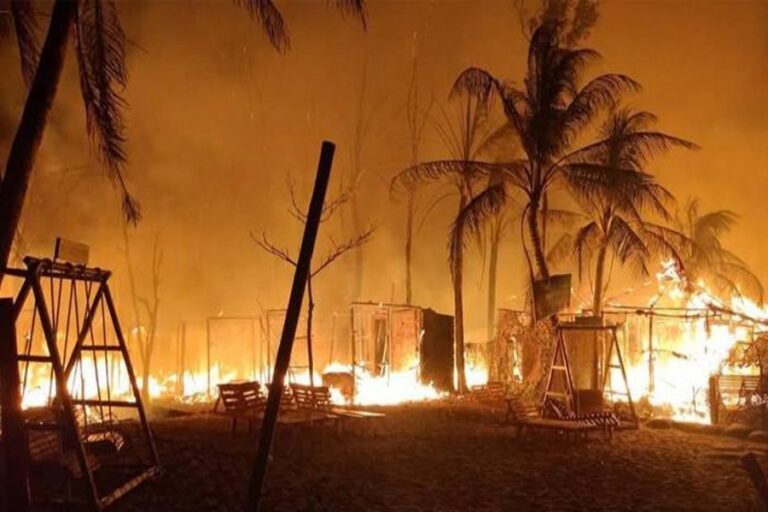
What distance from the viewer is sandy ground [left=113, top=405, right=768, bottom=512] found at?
30.0 ft

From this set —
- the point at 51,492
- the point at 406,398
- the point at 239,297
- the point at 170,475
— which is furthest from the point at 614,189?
the point at 239,297

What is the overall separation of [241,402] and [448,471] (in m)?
5.24

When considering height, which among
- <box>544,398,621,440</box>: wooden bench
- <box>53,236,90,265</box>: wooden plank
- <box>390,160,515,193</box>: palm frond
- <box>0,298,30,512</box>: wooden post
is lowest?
<box>544,398,621,440</box>: wooden bench

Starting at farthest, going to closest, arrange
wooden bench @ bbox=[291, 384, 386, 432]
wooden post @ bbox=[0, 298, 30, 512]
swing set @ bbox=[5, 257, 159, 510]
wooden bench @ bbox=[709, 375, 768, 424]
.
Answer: wooden bench @ bbox=[709, 375, 768, 424] → wooden bench @ bbox=[291, 384, 386, 432] → swing set @ bbox=[5, 257, 159, 510] → wooden post @ bbox=[0, 298, 30, 512]

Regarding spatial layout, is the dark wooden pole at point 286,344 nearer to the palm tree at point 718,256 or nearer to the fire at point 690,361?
the fire at point 690,361

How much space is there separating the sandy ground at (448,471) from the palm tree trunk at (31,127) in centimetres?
355

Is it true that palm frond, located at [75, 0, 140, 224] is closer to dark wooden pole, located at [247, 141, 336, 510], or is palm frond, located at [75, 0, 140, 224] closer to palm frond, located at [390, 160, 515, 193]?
dark wooden pole, located at [247, 141, 336, 510]

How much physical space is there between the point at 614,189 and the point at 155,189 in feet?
74.0

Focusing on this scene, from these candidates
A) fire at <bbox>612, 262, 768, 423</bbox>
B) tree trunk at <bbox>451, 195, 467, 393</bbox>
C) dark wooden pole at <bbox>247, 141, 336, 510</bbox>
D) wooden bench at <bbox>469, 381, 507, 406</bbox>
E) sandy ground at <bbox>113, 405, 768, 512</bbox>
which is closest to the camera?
dark wooden pole at <bbox>247, 141, 336, 510</bbox>

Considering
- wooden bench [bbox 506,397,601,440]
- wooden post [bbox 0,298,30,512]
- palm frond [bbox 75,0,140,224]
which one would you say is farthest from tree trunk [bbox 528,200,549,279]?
wooden post [bbox 0,298,30,512]

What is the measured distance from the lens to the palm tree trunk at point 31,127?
740 cm

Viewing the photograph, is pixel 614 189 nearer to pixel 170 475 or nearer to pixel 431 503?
pixel 431 503

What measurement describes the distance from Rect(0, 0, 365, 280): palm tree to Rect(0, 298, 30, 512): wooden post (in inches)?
51.2

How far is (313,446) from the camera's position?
13.4m
